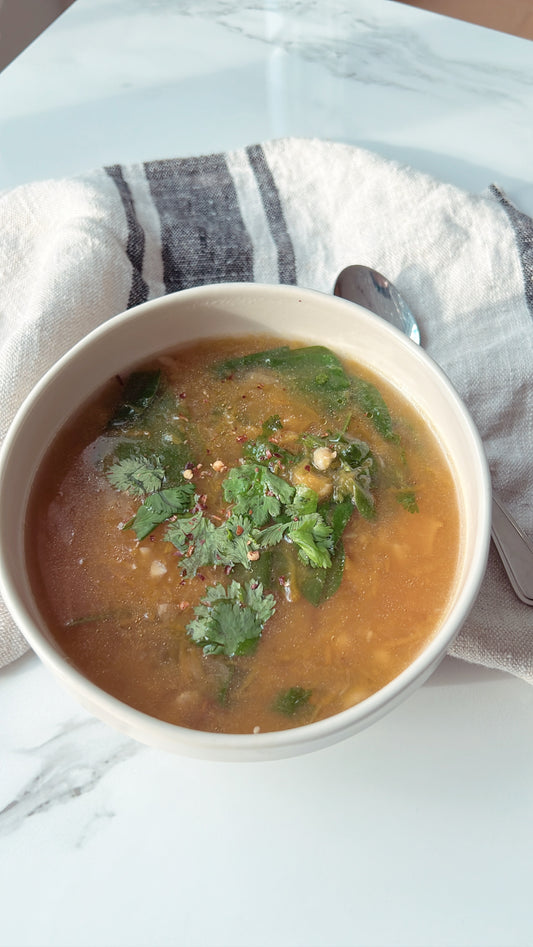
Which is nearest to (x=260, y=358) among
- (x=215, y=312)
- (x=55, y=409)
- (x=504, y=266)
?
(x=215, y=312)

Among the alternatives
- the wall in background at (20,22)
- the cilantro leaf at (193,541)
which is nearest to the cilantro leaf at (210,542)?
the cilantro leaf at (193,541)

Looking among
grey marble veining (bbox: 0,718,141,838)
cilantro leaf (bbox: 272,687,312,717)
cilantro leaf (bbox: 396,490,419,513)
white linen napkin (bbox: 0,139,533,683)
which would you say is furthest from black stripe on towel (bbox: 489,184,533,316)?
grey marble veining (bbox: 0,718,141,838)

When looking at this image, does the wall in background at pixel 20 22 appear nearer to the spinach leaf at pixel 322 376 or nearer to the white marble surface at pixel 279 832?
the spinach leaf at pixel 322 376

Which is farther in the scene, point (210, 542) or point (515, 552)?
point (515, 552)

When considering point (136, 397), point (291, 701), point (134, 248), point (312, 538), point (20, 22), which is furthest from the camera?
point (20, 22)

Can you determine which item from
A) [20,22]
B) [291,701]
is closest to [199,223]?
[291,701]

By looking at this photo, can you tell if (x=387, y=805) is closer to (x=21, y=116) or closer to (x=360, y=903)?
(x=360, y=903)

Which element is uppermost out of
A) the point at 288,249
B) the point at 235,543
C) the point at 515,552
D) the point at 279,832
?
the point at 288,249

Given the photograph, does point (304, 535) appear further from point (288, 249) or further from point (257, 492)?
point (288, 249)
